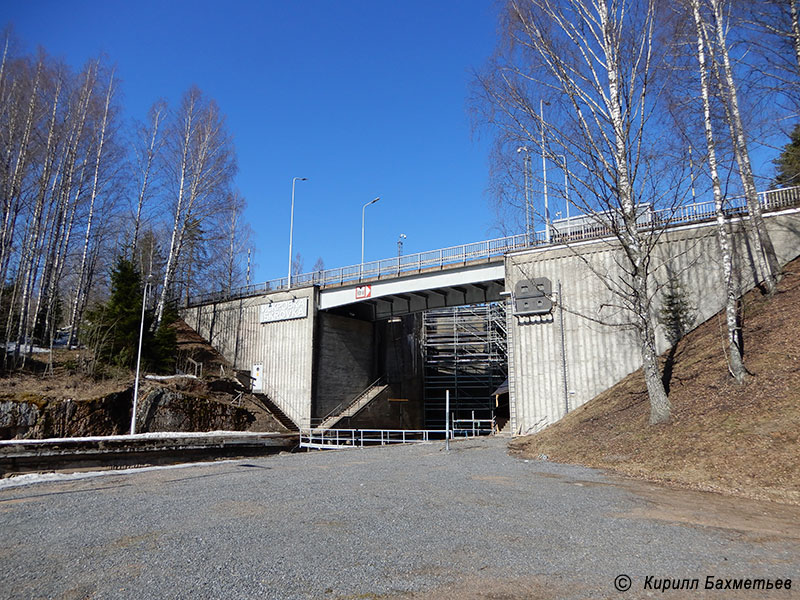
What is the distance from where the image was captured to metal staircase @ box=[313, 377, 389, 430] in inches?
1256

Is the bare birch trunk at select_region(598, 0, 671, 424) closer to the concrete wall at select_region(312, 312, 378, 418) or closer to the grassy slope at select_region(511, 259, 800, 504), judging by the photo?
the grassy slope at select_region(511, 259, 800, 504)

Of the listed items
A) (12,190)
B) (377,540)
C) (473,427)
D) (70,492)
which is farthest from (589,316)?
(12,190)

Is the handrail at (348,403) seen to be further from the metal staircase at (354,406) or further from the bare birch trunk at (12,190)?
the bare birch trunk at (12,190)

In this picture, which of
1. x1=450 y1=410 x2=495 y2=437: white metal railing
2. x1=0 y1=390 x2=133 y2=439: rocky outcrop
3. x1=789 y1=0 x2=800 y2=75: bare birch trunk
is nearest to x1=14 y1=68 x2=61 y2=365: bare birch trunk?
x1=0 y1=390 x2=133 y2=439: rocky outcrop

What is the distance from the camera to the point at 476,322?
43.0 metres

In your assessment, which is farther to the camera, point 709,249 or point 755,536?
point 709,249

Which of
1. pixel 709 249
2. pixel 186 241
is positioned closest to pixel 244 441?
pixel 186 241

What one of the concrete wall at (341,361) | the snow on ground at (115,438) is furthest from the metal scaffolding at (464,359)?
the snow on ground at (115,438)

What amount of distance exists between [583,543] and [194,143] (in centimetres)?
3519

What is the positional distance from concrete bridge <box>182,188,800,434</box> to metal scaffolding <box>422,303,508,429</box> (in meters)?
2.87

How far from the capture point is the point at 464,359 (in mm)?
42375

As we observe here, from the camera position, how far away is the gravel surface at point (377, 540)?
407 centimetres

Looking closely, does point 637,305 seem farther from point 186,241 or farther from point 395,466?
point 186,241

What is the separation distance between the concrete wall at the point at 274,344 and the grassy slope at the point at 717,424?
18079 millimetres
